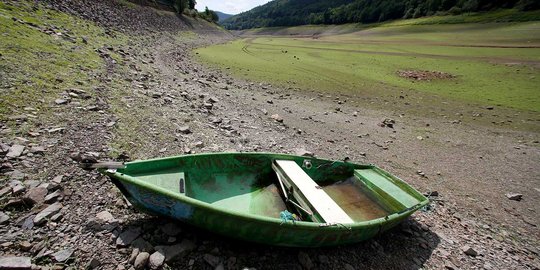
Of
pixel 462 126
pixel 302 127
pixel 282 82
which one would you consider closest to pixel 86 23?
pixel 282 82

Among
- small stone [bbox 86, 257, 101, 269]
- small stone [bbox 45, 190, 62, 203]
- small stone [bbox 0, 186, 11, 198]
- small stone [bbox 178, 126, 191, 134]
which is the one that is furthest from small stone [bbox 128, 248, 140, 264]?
small stone [bbox 178, 126, 191, 134]

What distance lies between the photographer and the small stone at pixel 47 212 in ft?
14.2

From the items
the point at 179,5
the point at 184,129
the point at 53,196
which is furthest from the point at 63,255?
the point at 179,5

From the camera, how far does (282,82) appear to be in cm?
2084

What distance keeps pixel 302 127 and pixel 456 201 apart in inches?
254

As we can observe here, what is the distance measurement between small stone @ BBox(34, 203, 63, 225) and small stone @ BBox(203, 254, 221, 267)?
2.64m

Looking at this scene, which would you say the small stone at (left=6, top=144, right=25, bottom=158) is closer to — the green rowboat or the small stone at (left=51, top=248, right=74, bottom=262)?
the green rowboat

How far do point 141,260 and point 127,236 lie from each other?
64 centimetres

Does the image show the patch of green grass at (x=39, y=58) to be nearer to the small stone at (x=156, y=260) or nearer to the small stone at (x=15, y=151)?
the small stone at (x=15, y=151)

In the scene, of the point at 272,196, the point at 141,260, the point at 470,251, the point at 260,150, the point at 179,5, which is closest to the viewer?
the point at 141,260

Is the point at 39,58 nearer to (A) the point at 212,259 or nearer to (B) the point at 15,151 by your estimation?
(B) the point at 15,151

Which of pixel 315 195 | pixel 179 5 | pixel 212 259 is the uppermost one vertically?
pixel 179 5

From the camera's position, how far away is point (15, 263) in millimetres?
3615

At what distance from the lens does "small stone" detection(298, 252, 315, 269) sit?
497 cm
